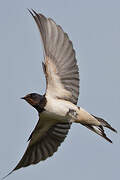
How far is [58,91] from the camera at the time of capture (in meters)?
8.88

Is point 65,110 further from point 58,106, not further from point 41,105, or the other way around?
point 41,105

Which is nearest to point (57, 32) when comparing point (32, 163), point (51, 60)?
point (51, 60)

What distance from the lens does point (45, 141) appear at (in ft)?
31.0

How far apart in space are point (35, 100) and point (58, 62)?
1.88ft

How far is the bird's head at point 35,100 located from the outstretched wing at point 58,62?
144 mm

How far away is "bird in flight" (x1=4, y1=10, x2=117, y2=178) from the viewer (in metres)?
8.63

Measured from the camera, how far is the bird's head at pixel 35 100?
860cm

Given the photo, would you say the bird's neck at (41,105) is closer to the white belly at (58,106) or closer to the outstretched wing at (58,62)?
the white belly at (58,106)

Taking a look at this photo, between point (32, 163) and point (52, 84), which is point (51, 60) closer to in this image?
point (52, 84)

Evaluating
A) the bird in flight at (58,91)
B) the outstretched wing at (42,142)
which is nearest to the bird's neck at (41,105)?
the bird in flight at (58,91)

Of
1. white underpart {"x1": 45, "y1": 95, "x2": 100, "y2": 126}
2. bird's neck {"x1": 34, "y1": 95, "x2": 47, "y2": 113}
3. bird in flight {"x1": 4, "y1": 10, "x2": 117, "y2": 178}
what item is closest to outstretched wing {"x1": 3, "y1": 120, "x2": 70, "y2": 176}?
bird in flight {"x1": 4, "y1": 10, "x2": 117, "y2": 178}

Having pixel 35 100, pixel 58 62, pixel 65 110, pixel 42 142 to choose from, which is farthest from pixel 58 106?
pixel 42 142

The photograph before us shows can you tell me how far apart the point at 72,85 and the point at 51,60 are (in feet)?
1.26

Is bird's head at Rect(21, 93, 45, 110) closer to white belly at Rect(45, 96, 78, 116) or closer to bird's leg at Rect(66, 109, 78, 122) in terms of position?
white belly at Rect(45, 96, 78, 116)
